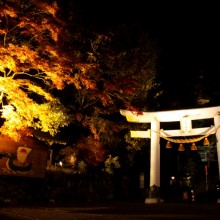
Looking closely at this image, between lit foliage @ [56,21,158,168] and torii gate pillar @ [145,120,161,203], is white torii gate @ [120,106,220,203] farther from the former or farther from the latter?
lit foliage @ [56,21,158,168]

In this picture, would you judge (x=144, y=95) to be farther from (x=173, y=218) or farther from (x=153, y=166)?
(x=173, y=218)

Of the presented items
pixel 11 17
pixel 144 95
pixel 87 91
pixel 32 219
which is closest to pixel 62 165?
pixel 87 91

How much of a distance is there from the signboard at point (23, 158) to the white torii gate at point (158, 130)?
513cm

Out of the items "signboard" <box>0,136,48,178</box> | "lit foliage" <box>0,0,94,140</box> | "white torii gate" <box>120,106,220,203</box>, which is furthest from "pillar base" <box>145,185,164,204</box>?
"lit foliage" <box>0,0,94,140</box>

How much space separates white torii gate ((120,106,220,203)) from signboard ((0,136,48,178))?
16.8ft

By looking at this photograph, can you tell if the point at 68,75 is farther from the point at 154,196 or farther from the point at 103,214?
the point at 154,196

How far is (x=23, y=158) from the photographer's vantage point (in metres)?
14.5

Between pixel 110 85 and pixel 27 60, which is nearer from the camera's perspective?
pixel 27 60

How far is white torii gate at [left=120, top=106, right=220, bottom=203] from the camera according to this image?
54.1 ft

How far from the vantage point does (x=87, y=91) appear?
1647 cm

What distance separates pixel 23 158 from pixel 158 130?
23.9 feet

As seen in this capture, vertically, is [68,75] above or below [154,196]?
above

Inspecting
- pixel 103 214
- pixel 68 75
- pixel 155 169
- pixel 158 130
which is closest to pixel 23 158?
pixel 68 75

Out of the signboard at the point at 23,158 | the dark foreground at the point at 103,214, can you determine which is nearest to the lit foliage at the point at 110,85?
the signboard at the point at 23,158
